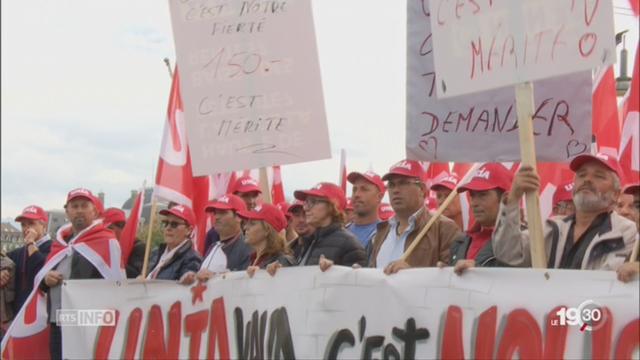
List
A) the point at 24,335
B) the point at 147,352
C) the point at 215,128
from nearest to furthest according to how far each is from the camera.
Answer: the point at 147,352, the point at 215,128, the point at 24,335

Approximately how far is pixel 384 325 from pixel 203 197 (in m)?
2.95

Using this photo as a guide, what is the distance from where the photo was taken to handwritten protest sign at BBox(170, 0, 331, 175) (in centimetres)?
573

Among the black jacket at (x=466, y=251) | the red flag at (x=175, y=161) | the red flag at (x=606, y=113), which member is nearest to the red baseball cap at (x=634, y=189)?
the black jacket at (x=466, y=251)

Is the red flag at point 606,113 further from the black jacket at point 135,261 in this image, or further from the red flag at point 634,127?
the black jacket at point 135,261

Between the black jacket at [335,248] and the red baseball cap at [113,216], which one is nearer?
the black jacket at [335,248]

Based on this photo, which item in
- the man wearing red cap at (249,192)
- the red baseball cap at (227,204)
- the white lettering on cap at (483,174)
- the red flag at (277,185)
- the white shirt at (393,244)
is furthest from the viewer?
the red flag at (277,185)

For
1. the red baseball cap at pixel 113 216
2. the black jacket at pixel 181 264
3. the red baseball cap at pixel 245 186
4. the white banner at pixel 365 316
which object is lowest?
the white banner at pixel 365 316

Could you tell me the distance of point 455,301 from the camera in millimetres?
4211

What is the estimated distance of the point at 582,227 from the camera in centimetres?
427

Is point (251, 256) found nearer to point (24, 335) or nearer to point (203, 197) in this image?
point (203, 197)

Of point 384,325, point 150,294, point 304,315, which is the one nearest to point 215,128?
point 150,294

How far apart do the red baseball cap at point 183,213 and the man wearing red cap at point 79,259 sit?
62 cm

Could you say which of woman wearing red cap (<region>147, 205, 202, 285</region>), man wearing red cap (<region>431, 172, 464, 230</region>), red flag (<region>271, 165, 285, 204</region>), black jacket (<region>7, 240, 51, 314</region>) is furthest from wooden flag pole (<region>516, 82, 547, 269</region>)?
red flag (<region>271, 165, 285, 204</region>)

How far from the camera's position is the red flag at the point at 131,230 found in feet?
23.1
